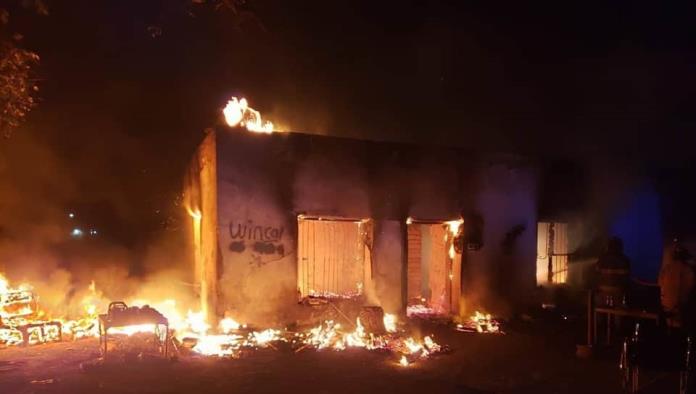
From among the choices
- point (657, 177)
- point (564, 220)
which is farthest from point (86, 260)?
point (657, 177)

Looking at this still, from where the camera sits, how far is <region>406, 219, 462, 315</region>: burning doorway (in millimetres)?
14336

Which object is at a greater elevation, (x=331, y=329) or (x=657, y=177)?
(x=657, y=177)

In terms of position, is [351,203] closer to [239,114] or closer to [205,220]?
[239,114]

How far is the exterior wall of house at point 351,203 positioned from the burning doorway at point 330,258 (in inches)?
38.6

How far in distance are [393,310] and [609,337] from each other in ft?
16.5

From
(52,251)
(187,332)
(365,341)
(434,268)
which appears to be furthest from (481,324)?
(52,251)

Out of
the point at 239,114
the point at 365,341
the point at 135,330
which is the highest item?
the point at 239,114

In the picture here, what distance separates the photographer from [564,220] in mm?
16203

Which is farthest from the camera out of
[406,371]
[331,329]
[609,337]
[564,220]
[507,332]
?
[564,220]

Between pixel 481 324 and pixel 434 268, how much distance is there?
2839mm

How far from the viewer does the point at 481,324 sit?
1341 cm

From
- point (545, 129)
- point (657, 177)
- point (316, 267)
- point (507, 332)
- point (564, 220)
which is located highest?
point (545, 129)

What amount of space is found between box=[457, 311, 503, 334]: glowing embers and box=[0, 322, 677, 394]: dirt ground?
187cm

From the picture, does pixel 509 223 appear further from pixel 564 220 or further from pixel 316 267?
pixel 316 267
